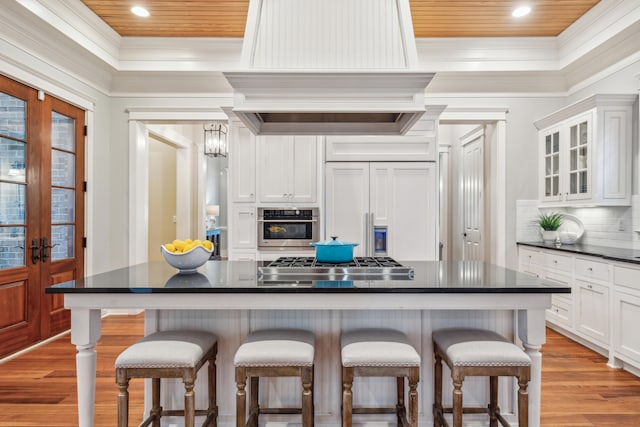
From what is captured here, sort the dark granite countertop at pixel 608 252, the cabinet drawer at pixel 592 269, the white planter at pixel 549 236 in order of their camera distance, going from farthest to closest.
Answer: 1. the white planter at pixel 549 236
2. the cabinet drawer at pixel 592 269
3. the dark granite countertop at pixel 608 252

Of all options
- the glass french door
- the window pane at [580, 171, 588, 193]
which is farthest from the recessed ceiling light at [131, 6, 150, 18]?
the window pane at [580, 171, 588, 193]

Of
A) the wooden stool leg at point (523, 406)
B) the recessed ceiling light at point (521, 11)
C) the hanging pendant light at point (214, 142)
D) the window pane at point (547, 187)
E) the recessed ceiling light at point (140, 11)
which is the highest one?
the recessed ceiling light at point (140, 11)

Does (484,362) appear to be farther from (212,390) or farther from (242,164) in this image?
(242,164)

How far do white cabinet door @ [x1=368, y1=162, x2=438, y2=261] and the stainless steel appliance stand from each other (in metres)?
0.66

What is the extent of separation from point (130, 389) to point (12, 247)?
5.53ft

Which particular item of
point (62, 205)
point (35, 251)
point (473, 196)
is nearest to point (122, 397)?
point (35, 251)

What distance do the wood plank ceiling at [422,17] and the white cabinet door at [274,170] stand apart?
1256 mm

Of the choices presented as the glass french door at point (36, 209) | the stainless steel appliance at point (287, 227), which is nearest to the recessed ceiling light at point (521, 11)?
the stainless steel appliance at point (287, 227)

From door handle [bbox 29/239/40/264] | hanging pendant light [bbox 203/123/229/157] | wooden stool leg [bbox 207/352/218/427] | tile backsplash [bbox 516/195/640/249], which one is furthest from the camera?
hanging pendant light [bbox 203/123/229/157]

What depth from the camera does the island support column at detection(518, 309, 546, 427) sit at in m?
1.99

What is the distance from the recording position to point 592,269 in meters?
3.50

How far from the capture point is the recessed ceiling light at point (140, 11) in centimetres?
392

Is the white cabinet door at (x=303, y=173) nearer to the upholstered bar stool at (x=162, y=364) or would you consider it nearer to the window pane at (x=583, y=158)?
the window pane at (x=583, y=158)

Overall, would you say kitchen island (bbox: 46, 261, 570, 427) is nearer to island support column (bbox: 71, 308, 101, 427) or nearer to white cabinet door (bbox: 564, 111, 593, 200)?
island support column (bbox: 71, 308, 101, 427)
